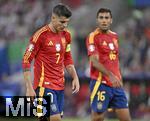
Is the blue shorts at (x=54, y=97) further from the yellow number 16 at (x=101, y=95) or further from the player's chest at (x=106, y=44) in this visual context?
the player's chest at (x=106, y=44)

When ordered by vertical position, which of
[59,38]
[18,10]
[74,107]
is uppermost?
[18,10]

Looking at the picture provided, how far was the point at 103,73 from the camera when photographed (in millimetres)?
12016

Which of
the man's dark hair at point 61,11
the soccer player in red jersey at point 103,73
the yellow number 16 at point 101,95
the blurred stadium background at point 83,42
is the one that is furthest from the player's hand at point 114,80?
the blurred stadium background at point 83,42

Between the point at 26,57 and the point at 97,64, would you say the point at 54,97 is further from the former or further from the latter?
the point at 97,64

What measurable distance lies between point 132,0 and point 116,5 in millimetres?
1048

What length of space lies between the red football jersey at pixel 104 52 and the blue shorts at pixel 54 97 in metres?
1.74

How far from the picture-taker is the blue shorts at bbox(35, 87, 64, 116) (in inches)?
410

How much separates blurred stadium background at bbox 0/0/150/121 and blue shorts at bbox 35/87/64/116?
7760mm

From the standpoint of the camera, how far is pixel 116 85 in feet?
39.0

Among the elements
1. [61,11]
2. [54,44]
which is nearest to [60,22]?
[61,11]

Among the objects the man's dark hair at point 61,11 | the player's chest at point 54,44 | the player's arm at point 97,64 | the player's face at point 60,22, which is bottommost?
the player's arm at point 97,64

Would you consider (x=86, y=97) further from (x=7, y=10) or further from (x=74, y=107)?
(x=7, y=10)

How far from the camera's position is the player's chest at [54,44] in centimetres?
1056

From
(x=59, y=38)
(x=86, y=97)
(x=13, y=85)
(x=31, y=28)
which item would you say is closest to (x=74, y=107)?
(x=86, y=97)
